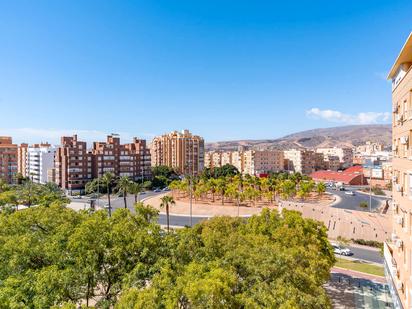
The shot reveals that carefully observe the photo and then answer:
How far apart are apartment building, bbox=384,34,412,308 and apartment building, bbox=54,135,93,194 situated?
86.3m

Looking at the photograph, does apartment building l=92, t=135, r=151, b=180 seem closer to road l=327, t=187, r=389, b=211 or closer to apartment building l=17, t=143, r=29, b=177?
apartment building l=17, t=143, r=29, b=177

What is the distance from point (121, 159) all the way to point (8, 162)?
129ft

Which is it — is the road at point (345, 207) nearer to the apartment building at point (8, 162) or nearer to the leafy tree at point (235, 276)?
the leafy tree at point (235, 276)

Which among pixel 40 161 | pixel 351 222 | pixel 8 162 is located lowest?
pixel 351 222

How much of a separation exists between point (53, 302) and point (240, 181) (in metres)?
69.4

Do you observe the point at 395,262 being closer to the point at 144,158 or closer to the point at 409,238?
the point at 409,238

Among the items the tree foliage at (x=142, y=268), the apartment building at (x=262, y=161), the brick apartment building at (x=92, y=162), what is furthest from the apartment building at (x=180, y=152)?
the tree foliage at (x=142, y=268)

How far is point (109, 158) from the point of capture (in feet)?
312

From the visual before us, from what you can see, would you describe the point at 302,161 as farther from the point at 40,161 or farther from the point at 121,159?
the point at 40,161

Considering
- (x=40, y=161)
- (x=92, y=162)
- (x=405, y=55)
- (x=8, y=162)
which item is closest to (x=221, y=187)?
(x=92, y=162)

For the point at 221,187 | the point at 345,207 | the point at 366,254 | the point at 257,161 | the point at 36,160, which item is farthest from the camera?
the point at 257,161

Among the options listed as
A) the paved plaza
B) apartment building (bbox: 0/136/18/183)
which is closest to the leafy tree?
the paved plaza

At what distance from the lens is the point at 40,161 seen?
103750 mm

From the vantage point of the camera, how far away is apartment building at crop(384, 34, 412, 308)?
44.1ft
